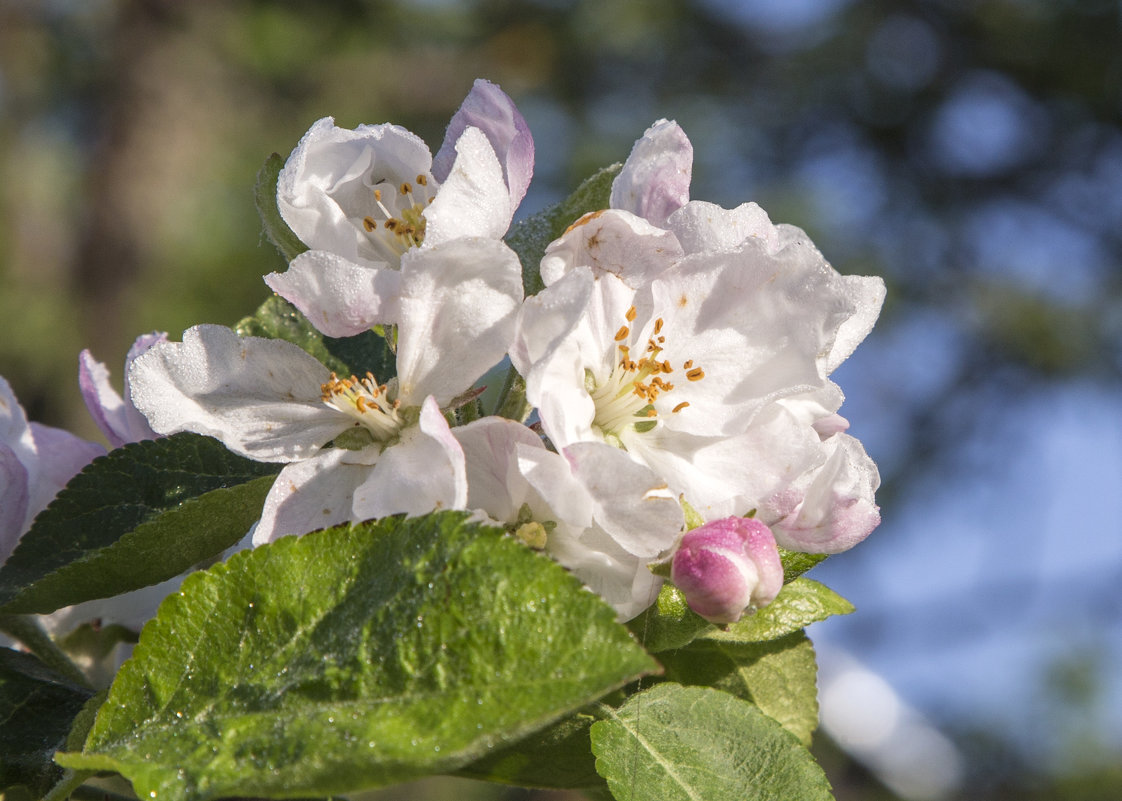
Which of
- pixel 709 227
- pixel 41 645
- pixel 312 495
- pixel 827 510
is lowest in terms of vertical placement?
pixel 41 645

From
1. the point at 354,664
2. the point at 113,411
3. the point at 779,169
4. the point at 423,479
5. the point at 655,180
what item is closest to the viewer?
the point at 354,664

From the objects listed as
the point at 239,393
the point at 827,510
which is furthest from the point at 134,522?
the point at 827,510

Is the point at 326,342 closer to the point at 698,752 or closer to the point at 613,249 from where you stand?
the point at 613,249

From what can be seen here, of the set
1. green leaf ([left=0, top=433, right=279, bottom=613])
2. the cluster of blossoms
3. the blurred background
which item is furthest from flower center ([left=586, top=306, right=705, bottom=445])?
the blurred background

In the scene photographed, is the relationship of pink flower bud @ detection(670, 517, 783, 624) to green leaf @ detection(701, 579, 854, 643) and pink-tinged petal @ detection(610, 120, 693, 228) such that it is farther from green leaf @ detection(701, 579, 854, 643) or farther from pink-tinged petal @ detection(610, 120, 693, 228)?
pink-tinged petal @ detection(610, 120, 693, 228)

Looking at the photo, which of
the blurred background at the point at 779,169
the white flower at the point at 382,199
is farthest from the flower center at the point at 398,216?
the blurred background at the point at 779,169

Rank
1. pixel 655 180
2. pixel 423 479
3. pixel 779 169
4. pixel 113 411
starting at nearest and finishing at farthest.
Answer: pixel 423 479 → pixel 655 180 → pixel 113 411 → pixel 779 169

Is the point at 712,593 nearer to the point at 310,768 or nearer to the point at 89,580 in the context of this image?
the point at 310,768
